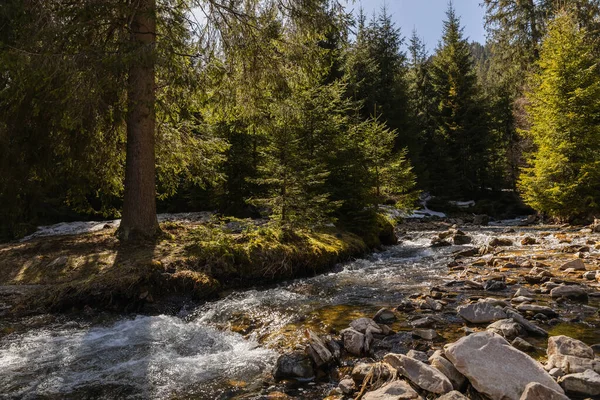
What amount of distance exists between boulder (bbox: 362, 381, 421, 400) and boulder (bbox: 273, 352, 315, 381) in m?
0.94

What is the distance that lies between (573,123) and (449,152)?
66.9ft

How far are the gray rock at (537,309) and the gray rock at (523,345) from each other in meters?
1.42

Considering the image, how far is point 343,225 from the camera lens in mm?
14656

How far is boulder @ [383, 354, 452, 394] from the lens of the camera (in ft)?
11.8

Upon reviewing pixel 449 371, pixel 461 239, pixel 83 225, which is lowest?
pixel 461 239

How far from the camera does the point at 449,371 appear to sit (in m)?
3.83

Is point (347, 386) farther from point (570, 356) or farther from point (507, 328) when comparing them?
point (507, 328)

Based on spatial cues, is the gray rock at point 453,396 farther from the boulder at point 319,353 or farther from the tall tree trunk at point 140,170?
the tall tree trunk at point 140,170

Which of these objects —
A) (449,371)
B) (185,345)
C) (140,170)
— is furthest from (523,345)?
(140,170)

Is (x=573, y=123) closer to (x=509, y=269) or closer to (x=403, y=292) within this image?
(x=509, y=269)

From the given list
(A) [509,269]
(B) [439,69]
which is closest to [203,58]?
(A) [509,269]

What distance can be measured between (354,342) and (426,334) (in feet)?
3.60

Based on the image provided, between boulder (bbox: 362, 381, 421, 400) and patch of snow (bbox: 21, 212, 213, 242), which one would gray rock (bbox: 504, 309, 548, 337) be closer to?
boulder (bbox: 362, 381, 421, 400)

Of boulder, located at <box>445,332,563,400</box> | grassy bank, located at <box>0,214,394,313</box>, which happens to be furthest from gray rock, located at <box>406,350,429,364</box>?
grassy bank, located at <box>0,214,394,313</box>
